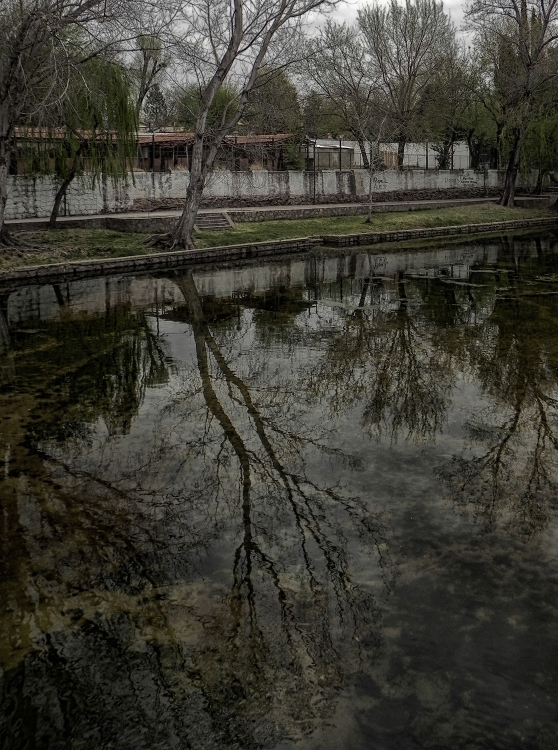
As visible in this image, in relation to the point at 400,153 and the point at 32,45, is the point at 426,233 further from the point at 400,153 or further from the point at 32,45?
the point at 32,45

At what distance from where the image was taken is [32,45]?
50.1 feet

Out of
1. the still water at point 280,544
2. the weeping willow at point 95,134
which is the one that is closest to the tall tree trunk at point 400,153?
the weeping willow at point 95,134

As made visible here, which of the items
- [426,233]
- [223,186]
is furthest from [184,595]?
[223,186]

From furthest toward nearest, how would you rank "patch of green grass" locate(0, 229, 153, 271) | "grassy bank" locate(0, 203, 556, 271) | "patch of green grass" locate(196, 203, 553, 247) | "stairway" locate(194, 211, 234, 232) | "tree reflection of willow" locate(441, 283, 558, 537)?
"stairway" locate(194, 211, 234, 232)
"patch of green grass" locate(196, 203, 553, 247)
"grassy bank" locate(0, 203, 556, 271)
"patch of green grass" locate(0, 229, 153, 271)
"tree reflection of willow" locate(441, 283, 558, 537)

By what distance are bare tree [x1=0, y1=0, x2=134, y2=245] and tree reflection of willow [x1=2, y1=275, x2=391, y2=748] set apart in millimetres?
10302

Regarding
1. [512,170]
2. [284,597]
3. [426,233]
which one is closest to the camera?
[284,597]

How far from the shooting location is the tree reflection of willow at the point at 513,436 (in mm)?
5977

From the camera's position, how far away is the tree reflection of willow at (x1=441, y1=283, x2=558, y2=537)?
598cm

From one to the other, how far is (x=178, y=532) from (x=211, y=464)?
52.2 inches

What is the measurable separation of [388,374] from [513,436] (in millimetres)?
2465

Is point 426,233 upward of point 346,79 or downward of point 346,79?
downward

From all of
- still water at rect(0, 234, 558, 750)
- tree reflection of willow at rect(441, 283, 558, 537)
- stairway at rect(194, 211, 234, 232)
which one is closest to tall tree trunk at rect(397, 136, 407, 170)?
stairway at rect(194, 211, 234, 232)

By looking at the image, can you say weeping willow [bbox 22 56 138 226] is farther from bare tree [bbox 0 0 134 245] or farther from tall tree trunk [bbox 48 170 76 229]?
bare tree [bbox 0 0 134 245]

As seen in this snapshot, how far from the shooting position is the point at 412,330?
39.7 ft
